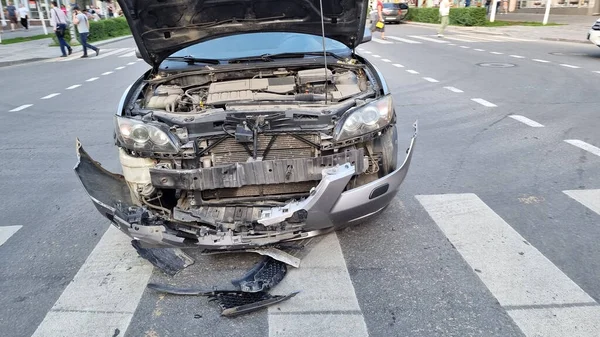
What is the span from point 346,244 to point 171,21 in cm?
281

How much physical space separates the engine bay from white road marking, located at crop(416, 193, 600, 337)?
144 centimetres

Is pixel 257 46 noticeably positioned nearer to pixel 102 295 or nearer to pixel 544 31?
pixel 102 295

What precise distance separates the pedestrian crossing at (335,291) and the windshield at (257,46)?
6.94ft

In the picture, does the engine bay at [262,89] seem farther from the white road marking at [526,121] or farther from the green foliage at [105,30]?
the green foliage at [105,30]

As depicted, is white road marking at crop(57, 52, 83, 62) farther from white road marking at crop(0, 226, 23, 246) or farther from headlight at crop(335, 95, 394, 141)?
headlight at crop(335, 95, 394, 141)

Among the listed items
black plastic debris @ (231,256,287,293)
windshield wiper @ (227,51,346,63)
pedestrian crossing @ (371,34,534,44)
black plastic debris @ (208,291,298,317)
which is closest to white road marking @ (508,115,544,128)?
windshield wiper @ (227,51,346,63)

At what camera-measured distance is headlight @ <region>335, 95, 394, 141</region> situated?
3.60m

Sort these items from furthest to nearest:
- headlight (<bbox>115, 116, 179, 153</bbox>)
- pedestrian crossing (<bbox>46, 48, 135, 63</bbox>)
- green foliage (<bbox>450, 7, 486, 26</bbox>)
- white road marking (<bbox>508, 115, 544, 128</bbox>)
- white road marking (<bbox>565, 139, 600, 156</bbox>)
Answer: green foliage (<bbox>450, 7, 486, 26</bbox>), pedestrian crossing (<bbox>46, 48, 135, 63</bbox>), white road marking (<bbox>508, 115, 544, 128</bbox>), white road marking (<bbox>565, 139, 600, 156</bbox>), headlight (<bbox>115, 116, 179, 153</bbox>)

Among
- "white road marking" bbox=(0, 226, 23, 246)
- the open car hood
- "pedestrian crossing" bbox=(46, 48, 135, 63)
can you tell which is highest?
the open car hood

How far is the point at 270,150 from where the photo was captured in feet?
12.0

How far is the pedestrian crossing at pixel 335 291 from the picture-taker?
9.66 feet

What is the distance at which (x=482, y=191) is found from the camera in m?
4.95

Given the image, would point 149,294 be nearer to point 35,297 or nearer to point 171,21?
point 35,297

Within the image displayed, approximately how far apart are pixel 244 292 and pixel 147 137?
53.5 inches
